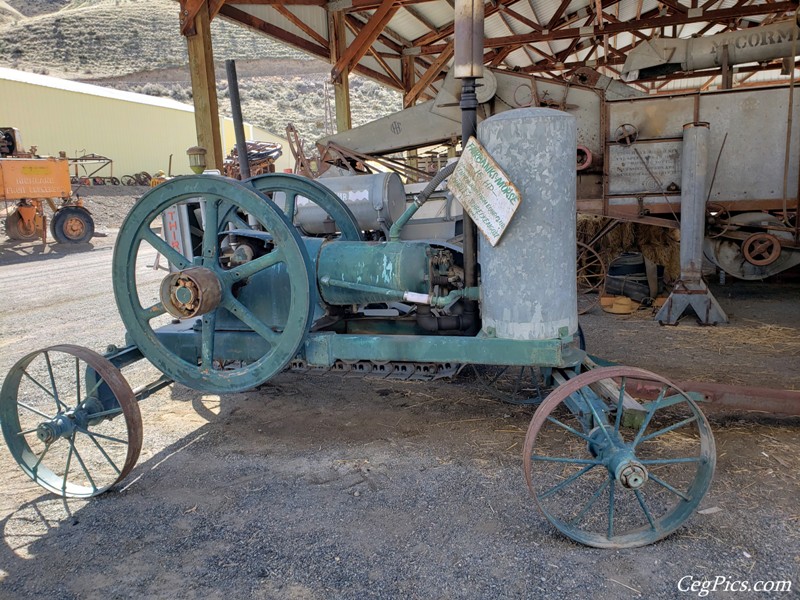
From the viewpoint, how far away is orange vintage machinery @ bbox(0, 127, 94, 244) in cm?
1209

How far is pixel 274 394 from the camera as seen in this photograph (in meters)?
4.20

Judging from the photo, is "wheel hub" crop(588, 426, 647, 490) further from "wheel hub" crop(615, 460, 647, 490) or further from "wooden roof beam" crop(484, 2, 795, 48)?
"wooden roof beam" crop(484, 2, 795, 48)

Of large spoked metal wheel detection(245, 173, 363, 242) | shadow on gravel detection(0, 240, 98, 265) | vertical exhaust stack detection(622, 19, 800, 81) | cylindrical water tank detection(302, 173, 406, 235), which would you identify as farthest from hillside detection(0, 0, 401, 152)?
large spoked metal wheel detection(245, 173, 363, 242)

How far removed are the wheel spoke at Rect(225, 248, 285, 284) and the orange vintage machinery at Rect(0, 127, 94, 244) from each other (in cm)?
1151

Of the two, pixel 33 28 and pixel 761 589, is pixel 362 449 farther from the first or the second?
pixel 33 28

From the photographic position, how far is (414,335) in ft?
9.74

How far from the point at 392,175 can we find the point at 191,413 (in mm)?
2365

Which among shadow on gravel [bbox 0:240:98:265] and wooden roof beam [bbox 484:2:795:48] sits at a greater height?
wooden roof beam [bbox 484:2:795:48]

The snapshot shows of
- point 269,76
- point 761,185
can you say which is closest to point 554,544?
point 761,185

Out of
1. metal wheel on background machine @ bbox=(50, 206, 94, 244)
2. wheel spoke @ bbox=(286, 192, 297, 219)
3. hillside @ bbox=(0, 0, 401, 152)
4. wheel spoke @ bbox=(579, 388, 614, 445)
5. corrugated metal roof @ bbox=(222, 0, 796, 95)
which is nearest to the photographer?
wheel spoke @ bbox=(579, 388, 614, 445)

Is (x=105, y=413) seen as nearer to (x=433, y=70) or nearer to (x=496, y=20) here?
(x=433, y=70)

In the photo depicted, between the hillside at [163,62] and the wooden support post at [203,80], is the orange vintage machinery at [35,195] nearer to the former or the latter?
the wooden support post at [203,80]

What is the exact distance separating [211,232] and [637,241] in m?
6.44

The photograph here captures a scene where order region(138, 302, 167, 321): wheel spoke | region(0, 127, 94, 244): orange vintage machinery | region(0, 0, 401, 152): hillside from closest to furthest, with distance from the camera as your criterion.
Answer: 1. region(138, 302, 167, 321): wheel spoke
2. region(0, 127, 94, 244): orange vintage machinery
3. region(0, 0, 401, 152): hillside
